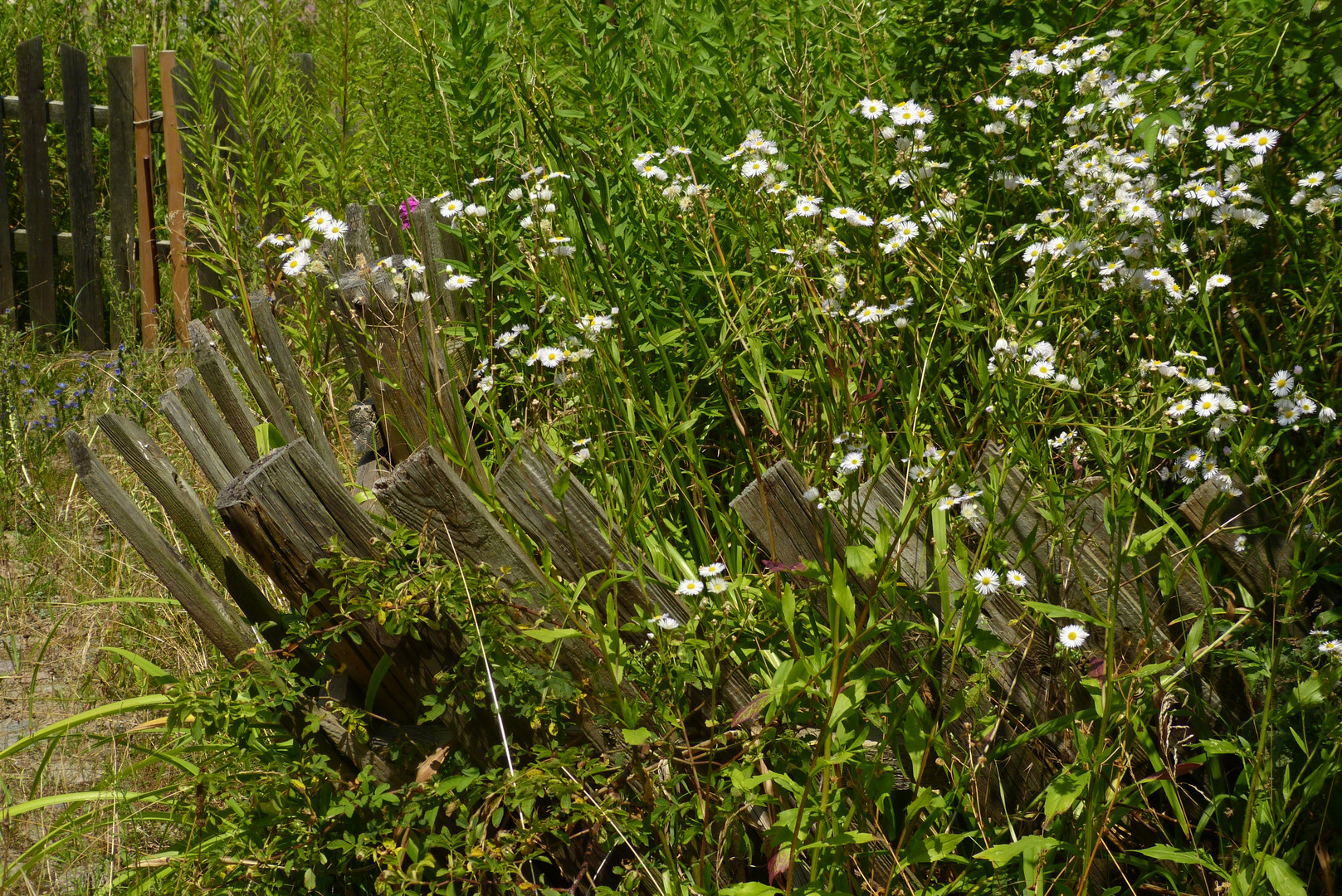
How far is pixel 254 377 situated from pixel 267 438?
25 cm

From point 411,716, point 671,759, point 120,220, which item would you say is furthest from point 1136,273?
point 120,220

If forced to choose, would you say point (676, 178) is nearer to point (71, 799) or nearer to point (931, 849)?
point (931, 849)

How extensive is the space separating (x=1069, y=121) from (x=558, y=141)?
991mm

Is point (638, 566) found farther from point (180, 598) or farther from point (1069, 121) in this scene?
point (1069, 121)

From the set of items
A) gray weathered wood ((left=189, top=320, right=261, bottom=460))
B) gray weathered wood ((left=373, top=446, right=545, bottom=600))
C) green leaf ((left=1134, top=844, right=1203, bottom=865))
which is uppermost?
gray weathered wood ((left=189, top=320, right=261, bottom=460))

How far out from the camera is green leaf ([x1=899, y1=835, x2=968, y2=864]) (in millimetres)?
1497

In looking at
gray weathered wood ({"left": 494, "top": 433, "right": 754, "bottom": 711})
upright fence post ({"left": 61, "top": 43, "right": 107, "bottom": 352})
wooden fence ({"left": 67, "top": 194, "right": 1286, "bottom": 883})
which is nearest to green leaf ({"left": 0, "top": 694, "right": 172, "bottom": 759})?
wooden fence ({"left": 67, "top": 194, "right": 1286, "bottom": 883})

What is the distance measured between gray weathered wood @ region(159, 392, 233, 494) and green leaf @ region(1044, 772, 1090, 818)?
152 cm

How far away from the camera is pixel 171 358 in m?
5.05

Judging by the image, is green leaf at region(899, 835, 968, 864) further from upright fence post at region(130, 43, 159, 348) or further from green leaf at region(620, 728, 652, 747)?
upright fence post at region(130, 43, 159, 348)

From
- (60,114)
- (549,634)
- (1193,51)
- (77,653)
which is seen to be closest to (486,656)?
(549,634)

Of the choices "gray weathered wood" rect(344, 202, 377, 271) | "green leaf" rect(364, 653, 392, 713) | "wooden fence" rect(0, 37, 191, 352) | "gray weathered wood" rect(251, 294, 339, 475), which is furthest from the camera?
"wooden fence" rect(0, 37, 191, 352)

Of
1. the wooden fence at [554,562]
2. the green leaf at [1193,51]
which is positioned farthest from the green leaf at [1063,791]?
the green leaf at [1193,51]

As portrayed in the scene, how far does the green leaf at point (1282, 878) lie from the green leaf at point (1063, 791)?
0.85 feet
